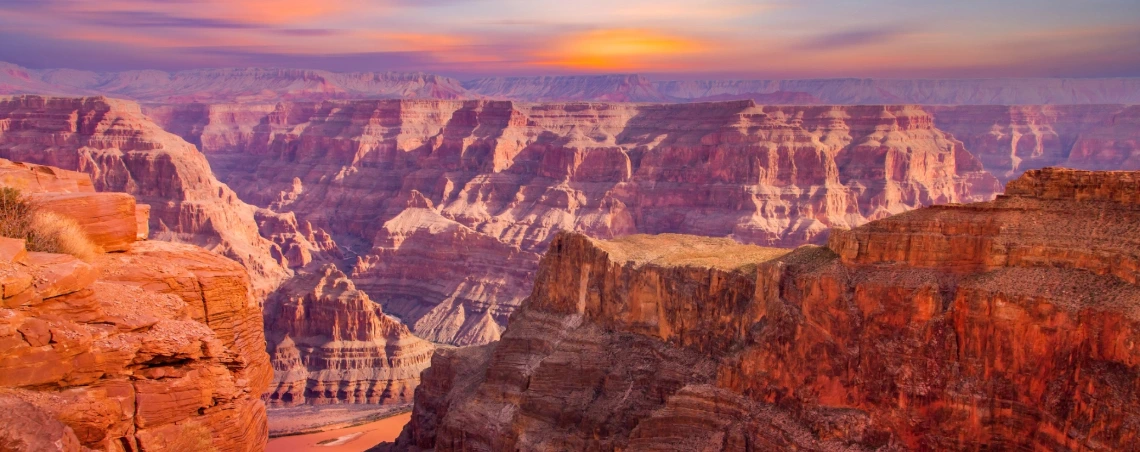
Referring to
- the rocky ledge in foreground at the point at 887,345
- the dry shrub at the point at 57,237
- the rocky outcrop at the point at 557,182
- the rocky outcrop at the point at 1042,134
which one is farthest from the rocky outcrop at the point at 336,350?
the rocky outcrop at the point at 1042,134

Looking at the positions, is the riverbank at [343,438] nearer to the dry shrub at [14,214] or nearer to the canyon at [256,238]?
the canyon at [256,238]

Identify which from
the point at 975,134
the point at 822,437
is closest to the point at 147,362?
the point at 822,437

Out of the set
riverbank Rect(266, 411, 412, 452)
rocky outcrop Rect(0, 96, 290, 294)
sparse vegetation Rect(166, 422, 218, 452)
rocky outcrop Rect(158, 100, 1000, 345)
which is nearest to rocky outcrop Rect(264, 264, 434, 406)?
riverbank Rect(266, 411, 412, 452)

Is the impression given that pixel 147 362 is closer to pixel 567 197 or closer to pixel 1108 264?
pixel 1108 264

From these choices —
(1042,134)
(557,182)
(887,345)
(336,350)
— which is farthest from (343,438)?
(1042,134)

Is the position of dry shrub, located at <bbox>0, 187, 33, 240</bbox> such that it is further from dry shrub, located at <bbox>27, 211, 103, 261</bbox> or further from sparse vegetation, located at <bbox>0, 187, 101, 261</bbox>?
dry shrub, located at <bbox>27, 211, 103, 261</bbox>

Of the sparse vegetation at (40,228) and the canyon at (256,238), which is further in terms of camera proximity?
the canyon at (256,238)

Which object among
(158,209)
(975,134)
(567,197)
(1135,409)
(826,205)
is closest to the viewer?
(1135,409)
